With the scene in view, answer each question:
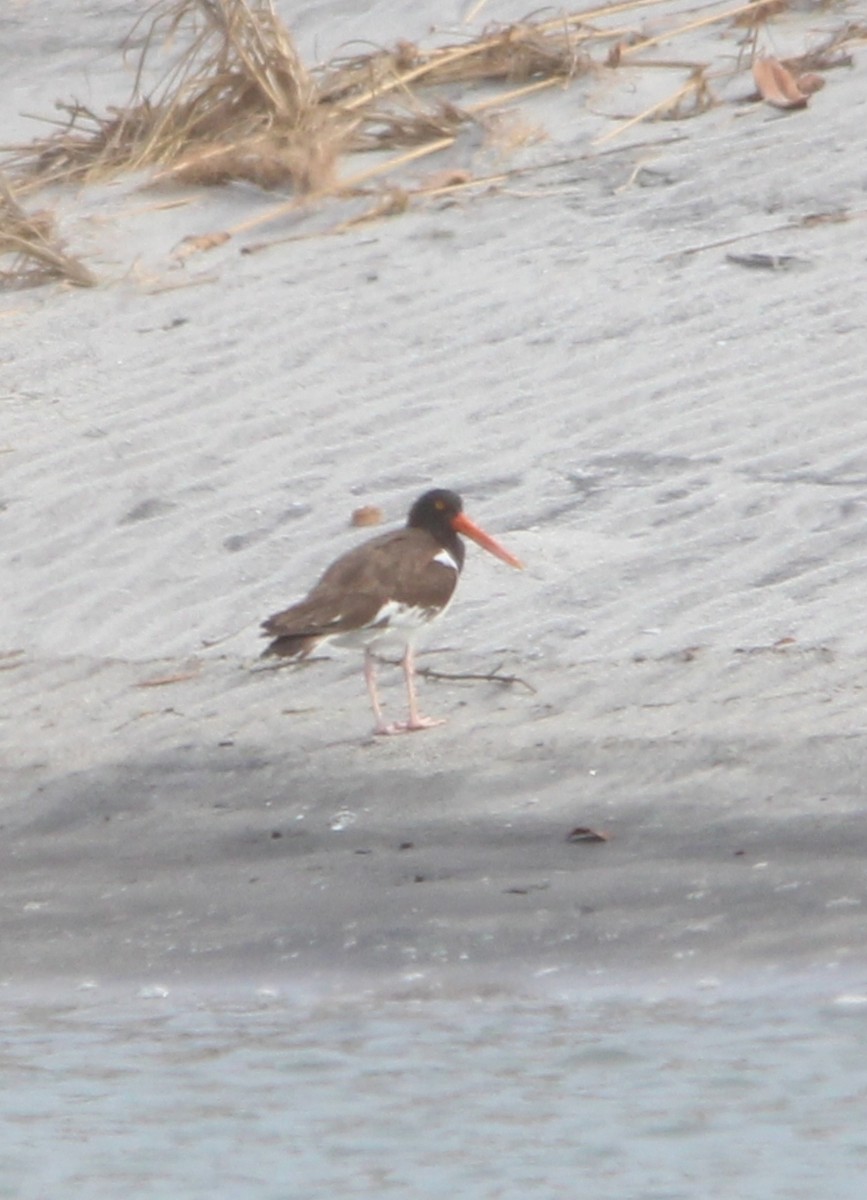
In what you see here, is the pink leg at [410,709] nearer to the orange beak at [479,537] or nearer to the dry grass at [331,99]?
the orange beak at [479,537]

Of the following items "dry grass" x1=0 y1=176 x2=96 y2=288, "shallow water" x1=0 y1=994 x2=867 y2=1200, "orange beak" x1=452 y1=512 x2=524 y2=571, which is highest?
"dry grass" x1=0 y1=176 x2=96 y2=288

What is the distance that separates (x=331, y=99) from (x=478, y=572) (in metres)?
4.63

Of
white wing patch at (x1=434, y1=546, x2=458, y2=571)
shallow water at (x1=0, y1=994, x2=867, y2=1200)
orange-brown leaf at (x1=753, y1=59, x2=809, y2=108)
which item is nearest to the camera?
shallow water at (x1=0, y1=994, x2=867, y2=1200)

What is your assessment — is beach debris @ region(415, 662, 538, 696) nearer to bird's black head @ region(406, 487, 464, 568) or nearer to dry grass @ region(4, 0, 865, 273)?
bird's black head @ region(406, 487, 464, 568)

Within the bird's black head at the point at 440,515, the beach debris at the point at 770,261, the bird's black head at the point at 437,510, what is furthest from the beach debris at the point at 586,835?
the beach debris at the point at 770,261

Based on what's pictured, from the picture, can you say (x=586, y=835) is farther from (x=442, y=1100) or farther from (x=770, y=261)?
(x=770, y=261)

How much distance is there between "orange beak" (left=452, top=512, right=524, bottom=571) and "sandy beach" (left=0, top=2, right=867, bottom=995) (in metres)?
0.17

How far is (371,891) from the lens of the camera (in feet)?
23.2

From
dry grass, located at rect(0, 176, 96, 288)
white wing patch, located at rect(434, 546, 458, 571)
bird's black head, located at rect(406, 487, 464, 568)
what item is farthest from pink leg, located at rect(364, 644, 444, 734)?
dry grass, located at rect(0, 176, 96, 288)

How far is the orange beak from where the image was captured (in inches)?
340

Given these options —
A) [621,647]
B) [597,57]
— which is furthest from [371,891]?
[597,57]

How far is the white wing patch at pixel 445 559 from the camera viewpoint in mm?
8242

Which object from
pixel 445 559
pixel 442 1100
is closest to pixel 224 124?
pixel 445 559

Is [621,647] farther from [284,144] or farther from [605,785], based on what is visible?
[284,144]
